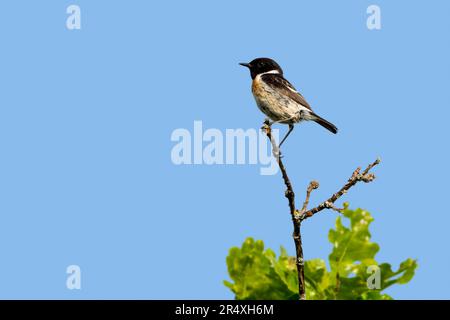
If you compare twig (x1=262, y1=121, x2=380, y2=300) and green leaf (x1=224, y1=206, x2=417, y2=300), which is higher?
twig (x1=262, y1=121, x2=380, y2=300)

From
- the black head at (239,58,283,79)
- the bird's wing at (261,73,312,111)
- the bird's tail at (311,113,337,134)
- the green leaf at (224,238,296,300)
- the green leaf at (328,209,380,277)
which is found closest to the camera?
the green leaf at (328,209,380,277)

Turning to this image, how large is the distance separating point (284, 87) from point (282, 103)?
0.38 meters

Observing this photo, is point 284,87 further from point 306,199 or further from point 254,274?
point 306,199

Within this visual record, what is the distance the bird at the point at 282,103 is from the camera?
10.1 meters

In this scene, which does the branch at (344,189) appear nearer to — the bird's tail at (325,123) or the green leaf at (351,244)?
the green leaf at (351,244)

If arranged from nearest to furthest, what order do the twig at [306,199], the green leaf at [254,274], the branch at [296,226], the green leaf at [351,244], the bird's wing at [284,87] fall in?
1. the branch at [296,226]
2. the twig at [306,199]
3. the green leaf at [351,244]
4. the green leaf at [254,274]
5. the bird's wing at [284,87]

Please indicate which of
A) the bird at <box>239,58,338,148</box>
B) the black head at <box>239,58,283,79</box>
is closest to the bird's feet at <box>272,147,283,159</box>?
the bird at <box>239,58,338,148</box>

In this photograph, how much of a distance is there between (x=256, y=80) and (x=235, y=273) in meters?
4.15

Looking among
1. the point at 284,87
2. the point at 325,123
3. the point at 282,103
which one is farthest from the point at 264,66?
the point at 325,123

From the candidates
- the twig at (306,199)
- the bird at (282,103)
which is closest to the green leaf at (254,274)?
the twig at (306,199)

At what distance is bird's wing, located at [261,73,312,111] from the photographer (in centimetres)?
1030

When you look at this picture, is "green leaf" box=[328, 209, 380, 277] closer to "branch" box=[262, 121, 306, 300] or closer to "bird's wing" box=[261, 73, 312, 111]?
"branch" box=[262, 121, 306, 300]

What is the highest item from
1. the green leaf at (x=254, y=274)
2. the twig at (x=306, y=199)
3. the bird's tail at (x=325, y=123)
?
the bird's tail at (x=325, y=123)
